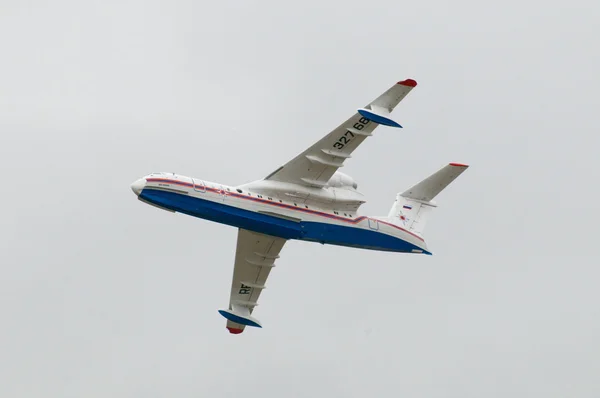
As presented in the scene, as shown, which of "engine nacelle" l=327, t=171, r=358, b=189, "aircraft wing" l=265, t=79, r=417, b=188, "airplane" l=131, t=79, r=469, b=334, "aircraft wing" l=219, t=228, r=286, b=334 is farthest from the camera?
"aircraft wing" l=219, t=228, r=286, b=334

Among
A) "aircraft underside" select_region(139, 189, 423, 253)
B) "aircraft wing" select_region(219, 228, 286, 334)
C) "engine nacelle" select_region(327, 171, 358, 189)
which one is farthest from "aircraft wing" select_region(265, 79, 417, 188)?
"aircraft wing" select_region(219, 228, 286, 334)

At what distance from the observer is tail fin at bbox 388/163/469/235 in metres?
48.9

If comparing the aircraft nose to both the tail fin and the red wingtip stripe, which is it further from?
the tail fin

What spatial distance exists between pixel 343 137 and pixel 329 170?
1.72 m

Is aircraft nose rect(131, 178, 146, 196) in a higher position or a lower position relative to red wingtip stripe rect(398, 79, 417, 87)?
lower

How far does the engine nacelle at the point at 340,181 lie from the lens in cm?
4612

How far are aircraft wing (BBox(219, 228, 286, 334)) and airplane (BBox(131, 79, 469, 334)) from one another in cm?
4

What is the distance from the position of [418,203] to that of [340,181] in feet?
16.2

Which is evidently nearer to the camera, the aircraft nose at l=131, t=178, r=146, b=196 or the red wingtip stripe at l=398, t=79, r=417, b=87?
the red wingtip stripe at l=398, t=79, r=417, b=87

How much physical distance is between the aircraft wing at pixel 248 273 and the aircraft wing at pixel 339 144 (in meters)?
3.67

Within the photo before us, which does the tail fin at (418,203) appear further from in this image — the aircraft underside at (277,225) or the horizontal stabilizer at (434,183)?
the aircraft underside at (277,225)

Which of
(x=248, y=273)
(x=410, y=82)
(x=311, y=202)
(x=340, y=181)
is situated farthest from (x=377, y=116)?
(x=248, y=273)

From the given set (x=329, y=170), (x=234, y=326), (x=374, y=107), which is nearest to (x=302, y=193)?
(x=329, y=170)

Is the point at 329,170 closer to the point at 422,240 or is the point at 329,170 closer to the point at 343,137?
the point at 343,137
